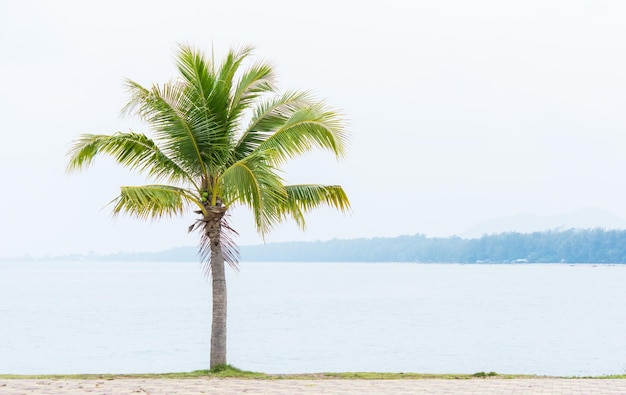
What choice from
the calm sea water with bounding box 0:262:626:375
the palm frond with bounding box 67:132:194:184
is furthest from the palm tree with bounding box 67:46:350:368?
the calm sea water with bounding box 0:262:626:375

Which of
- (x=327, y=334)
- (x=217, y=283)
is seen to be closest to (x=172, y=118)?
(x=217, y=283)

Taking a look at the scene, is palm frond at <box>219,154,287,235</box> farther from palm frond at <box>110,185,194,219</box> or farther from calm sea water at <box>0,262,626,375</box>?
calm sea water at <box>0,262,626,375</box>

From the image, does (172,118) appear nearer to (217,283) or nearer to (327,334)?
(217,283)

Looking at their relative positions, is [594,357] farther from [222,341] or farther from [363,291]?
[363,291]

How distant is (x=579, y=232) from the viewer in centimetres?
13050

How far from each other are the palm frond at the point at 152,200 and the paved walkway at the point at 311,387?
312cm

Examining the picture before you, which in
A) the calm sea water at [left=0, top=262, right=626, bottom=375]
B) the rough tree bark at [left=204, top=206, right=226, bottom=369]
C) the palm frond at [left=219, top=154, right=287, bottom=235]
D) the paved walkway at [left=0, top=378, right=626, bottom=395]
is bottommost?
the calm sea water at [left=0, top=262, right=626, bottom=375]

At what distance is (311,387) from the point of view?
450 inches

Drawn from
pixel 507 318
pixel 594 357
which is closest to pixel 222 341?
pixel 594 357

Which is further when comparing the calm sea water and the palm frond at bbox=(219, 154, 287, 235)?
the calm sea water

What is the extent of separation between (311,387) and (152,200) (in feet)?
14.9

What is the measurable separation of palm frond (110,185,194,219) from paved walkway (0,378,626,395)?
3124 millimetres

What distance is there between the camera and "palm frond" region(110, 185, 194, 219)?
1330 cm

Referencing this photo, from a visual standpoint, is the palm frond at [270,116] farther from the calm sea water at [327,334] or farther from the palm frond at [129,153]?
the calm sea water at [327,334]
